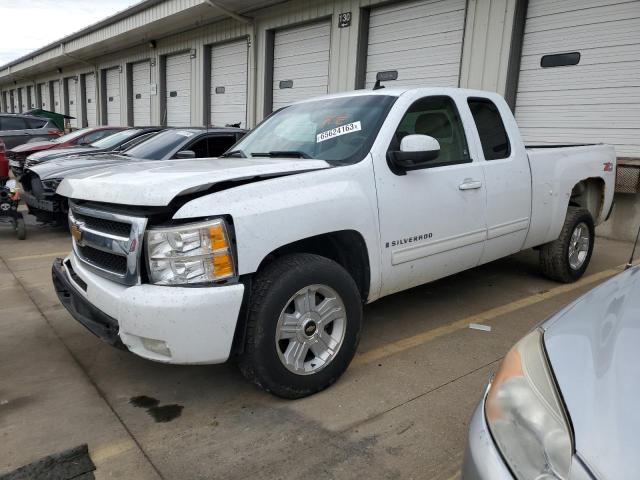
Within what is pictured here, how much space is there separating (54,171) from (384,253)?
230 inches

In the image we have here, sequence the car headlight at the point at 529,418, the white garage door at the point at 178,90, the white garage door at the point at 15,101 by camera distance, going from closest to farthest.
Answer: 1. the car headlight at the point at 529,418
2. the white garage door at the point at 178,90
3. the white garage door at the point at 15,101

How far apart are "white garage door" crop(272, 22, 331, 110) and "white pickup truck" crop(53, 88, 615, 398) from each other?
879 cm

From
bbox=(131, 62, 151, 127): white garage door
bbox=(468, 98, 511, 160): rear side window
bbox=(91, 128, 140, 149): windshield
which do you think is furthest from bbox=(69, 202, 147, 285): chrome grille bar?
bbox=(131, 62, 151, 127): white garage door

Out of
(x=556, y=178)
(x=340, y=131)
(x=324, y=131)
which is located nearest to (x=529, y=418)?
(x=340, y=131)

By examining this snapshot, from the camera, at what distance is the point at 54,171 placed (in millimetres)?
7258

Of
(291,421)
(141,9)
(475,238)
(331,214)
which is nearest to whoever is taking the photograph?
(291,421)

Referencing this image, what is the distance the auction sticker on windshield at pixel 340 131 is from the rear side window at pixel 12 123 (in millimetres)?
14541

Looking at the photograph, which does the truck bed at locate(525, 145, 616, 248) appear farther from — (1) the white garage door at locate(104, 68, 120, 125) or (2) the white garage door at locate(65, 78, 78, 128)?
(2) the white garage door at locate(65, 78, 78, 128)

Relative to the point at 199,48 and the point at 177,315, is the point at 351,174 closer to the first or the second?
the point at 177,315

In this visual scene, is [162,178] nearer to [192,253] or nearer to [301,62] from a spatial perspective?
[192,253]

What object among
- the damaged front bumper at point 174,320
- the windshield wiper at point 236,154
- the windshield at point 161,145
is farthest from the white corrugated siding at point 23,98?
the damaged front bumper at point 174,320

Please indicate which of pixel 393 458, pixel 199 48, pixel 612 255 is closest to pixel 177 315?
pixel 393 458

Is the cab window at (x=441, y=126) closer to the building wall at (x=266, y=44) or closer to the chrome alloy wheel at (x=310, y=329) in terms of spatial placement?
the chrome alloy wheel at (x=310, y=329)

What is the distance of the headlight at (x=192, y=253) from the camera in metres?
2.54
